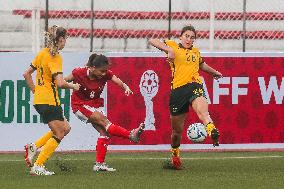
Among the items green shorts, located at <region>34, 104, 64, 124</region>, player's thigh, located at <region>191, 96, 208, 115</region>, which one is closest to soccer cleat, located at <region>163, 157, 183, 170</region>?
player's thigh, located at <region>191, 96, 208, 115</region>

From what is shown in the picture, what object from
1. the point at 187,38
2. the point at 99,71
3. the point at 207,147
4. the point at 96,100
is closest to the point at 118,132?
the point at 96,100

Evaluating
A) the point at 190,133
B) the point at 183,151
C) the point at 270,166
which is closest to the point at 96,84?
the point at 190,133

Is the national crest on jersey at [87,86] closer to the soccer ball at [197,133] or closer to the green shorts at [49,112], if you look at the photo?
the green shorts at [49,112]

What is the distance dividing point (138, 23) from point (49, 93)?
6.68 m

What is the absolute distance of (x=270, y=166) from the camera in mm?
14258

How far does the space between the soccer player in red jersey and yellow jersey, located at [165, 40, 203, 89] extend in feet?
2.90

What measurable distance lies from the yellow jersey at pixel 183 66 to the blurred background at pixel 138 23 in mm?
4744

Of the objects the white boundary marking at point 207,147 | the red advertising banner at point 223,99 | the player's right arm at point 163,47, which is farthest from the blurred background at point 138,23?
the player's right arm at point 163,47

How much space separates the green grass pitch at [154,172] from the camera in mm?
11562

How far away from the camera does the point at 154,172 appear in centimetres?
1325

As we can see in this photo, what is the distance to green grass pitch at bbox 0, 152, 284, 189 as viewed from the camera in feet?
37.9

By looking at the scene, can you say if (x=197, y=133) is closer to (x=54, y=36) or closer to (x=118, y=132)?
(x=118, y=132)

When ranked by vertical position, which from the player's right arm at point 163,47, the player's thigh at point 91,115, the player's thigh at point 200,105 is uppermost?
the player's right arm at point 163,47

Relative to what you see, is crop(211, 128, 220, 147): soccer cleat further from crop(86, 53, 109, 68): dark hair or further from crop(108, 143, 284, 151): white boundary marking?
crop(108, 143, 284, 151): white boundary marking
